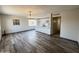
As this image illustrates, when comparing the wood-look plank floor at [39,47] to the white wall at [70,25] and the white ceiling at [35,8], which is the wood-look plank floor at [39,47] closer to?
the white wall at [70,25]

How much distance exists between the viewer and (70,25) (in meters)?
4.76

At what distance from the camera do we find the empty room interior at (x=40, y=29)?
358cm

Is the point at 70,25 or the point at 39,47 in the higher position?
the point at 70,25

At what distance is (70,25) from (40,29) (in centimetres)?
398

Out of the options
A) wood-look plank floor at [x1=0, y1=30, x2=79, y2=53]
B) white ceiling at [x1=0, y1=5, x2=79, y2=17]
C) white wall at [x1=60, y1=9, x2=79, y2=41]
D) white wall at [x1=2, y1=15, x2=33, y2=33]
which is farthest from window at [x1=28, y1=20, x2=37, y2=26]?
wood-look plank floor at [x1=0, y1=30, x2=79, y2=53]

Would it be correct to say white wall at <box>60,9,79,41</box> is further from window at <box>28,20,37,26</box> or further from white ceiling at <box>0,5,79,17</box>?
window at <box>28,20,37,26</box>

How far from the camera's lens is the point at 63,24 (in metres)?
5.30

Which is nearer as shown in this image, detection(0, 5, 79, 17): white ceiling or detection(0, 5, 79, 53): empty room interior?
detection(0, 5, 79, 53): empty room interior

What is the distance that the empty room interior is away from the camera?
141 inches

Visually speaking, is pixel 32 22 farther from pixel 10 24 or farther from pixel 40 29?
pixel 10 24

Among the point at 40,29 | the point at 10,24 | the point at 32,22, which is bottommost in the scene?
the point at 40,29


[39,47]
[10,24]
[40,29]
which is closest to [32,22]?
[40,29]
